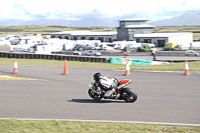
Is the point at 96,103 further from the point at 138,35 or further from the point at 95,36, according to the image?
the point at 95,36

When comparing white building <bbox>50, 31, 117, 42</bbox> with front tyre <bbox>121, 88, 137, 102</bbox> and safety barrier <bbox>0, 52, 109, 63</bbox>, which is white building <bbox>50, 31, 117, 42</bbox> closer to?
safety barrier <bbox>0, 52, 109, 63</bbox>

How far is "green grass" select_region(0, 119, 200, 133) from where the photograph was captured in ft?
22.1

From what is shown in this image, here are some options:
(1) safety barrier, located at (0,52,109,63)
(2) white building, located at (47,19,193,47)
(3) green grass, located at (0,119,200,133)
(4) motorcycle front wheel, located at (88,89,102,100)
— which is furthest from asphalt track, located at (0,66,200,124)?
(2) white building, located at (47,19,193,47)

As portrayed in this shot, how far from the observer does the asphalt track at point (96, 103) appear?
327 inches

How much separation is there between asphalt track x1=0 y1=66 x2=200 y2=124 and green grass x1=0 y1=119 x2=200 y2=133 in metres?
0.63

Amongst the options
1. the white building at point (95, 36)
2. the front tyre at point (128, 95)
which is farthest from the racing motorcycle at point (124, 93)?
the white building at point (95, 36)

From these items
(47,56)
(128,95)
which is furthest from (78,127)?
(47,56)

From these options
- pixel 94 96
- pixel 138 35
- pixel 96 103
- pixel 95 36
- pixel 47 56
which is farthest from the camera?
pixel 95 36

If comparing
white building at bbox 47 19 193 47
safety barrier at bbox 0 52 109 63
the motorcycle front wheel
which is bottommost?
the motorcycle front wheel

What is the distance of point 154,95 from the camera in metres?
11.4

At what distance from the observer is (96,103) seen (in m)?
10.1

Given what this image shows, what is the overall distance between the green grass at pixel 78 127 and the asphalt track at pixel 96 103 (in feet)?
2.06

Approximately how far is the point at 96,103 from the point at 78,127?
9.89ft

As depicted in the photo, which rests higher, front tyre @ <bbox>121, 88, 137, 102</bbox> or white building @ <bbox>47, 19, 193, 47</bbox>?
white building @ <bbox>47, 19, 193, 47</bbox>
